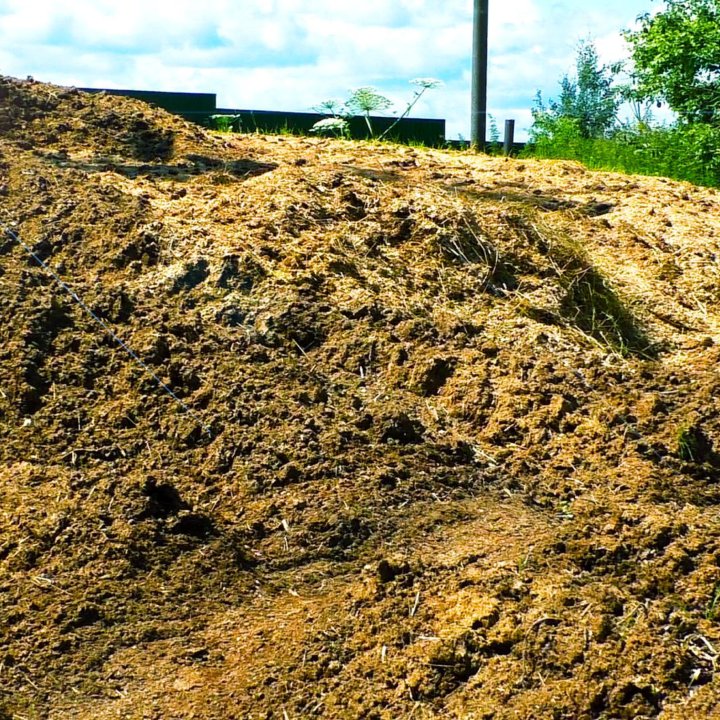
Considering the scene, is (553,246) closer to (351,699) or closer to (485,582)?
(485,582)

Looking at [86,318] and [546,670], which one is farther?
[86,318]

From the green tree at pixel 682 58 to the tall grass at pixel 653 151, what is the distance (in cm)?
29

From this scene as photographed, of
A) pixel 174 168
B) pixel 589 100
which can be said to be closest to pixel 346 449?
pixel 174 168

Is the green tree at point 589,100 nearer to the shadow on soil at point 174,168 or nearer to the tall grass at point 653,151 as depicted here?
the tall grass at point 653,151

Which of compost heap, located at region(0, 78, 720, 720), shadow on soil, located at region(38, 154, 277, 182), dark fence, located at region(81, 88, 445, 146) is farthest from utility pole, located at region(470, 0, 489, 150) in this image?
shadow on soil, located at region(38, 154, 277, 182)

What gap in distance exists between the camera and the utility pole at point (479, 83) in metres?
9.84

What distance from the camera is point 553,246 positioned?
5480 mm

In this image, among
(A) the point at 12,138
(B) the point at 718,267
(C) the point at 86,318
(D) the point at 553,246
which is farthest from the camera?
(A) the point at 12,138

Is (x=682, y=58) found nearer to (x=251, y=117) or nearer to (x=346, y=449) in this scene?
(x=251, y=117)

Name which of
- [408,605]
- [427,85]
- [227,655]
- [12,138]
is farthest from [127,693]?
[427,85]

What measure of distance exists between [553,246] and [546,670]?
113 inches

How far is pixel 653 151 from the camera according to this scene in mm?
11203

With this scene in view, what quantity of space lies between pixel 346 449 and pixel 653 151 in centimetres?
834

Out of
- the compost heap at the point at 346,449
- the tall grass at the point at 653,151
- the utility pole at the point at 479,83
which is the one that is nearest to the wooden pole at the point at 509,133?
the tall grass at the point at 653,151
